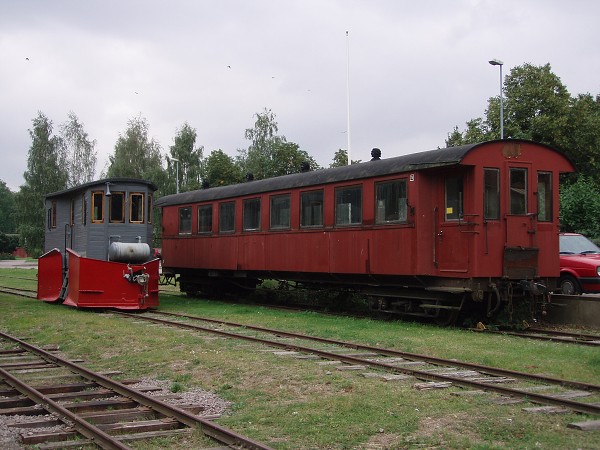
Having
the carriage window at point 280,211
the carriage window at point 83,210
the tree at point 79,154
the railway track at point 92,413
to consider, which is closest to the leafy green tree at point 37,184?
the tree at point 79,154

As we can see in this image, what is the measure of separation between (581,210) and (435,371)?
56.9 ft

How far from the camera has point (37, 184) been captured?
5488 cm

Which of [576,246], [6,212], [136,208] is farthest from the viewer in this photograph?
[6,212]

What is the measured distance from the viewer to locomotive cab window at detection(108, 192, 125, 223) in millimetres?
→ 18906

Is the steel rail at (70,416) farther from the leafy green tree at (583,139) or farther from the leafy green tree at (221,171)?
the leafy green tree at (583,139)

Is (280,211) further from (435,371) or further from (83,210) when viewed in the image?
(435,371)

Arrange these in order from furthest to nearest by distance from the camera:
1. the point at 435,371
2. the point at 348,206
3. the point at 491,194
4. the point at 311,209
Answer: the point at 311,209 → the point at 348,206 → the point at 491,194 → the point at 435,371

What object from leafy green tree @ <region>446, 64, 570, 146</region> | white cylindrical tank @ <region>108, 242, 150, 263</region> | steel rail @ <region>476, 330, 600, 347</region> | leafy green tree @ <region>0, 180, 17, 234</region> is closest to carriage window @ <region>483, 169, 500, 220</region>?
steel rail @ <region>476, 330, 600, 347</region>

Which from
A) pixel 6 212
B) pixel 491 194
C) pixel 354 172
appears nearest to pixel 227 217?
pixel 354 172

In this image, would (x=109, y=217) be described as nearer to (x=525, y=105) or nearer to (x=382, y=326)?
(x=382, y=326)

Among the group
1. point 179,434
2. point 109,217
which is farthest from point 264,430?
point 109,217

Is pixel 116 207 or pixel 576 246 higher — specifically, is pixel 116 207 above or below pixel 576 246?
above

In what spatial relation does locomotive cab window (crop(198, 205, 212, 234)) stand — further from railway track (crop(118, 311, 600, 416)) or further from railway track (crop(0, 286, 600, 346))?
railway track (crop(0, 286, 600, 346))

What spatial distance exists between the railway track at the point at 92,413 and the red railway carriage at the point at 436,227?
7.01 meters
